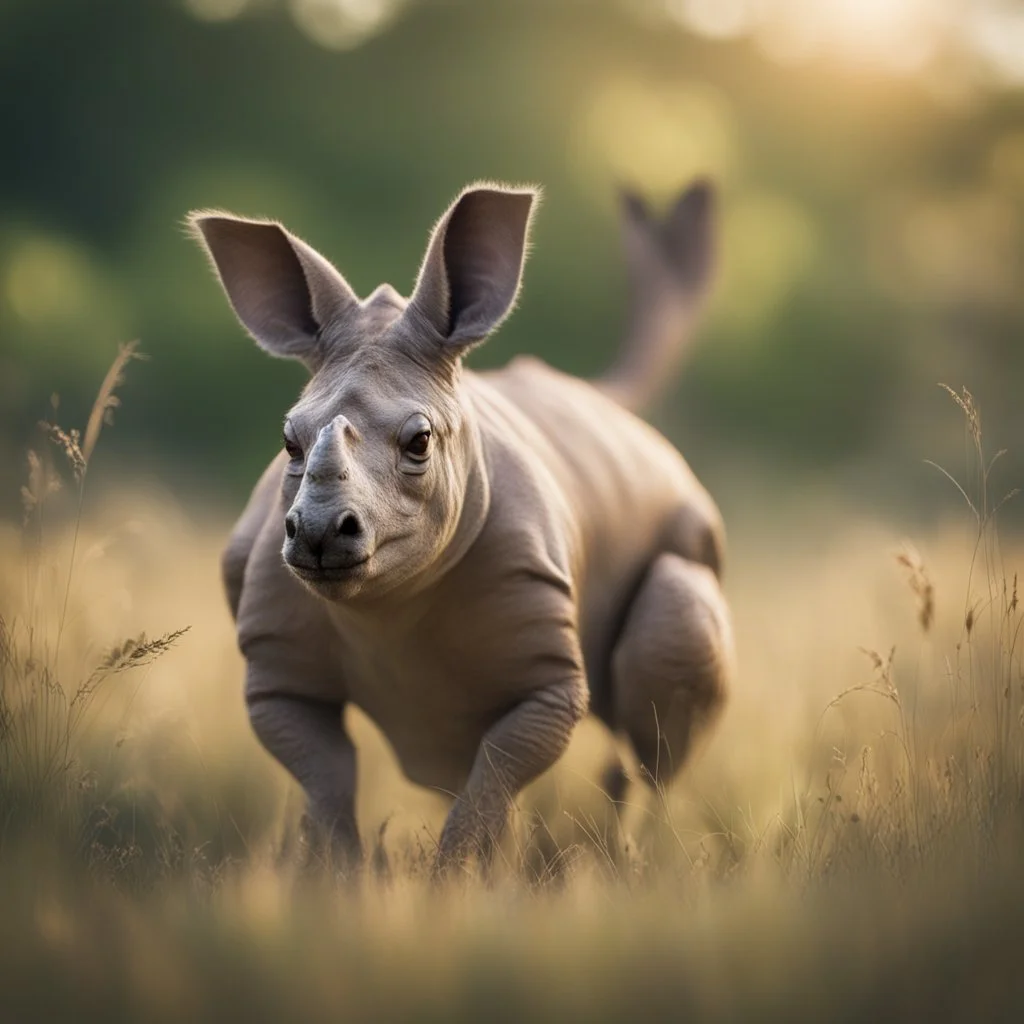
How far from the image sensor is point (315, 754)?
513cm

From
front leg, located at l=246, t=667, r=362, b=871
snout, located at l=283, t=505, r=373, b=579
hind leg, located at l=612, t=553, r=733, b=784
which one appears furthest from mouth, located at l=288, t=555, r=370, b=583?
hind leg, located at l=612, t=553, r=733, b=784

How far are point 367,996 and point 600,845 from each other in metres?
1.65

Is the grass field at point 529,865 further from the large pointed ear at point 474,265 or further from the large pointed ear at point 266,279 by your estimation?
the large pointed ear at point 474,265

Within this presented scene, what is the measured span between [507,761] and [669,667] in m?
0.84

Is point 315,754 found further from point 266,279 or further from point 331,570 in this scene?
point 266,279

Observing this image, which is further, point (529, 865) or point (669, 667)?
point (669, 667)

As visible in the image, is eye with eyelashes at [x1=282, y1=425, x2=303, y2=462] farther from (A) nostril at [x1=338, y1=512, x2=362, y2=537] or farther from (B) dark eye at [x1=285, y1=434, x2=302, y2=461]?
(A) nostril at [x1=338, y1=512, x2=362, y2=537]

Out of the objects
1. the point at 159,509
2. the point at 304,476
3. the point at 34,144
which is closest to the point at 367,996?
the point at 304,476

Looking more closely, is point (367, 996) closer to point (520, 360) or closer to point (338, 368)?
point (338, 368)

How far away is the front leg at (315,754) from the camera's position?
504 cm

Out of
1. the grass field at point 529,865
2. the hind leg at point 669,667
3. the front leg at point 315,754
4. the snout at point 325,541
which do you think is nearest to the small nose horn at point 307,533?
the snout at point 325,541

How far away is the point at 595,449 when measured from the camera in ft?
19.6

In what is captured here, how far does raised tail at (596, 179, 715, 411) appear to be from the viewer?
7.34m

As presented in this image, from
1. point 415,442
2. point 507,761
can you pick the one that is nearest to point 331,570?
point 415,442
